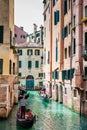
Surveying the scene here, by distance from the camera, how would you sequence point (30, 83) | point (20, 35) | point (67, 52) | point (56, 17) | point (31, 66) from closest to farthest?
1. point (67, 52)
2. point (56, 17)
3. point (31, 66)
4. point (30, 83)
5. point (20, 35)

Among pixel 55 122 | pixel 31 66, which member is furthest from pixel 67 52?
pixel 31 66

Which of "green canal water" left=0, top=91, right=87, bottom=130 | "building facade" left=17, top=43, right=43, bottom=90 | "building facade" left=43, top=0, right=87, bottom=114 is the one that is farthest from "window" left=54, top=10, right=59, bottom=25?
"building facade" left=17, top=43, right=43, bottom=90

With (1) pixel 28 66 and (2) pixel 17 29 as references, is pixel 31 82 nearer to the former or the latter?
(1) pixel 28 66

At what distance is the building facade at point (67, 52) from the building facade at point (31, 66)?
14666mm

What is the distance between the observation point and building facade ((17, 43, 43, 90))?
240 feet

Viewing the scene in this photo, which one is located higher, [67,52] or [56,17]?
[56,17]

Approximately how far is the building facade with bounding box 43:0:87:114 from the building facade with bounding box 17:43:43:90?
14666 millimetres

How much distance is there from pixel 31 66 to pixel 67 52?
33.9m

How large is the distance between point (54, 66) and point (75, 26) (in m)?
15.4

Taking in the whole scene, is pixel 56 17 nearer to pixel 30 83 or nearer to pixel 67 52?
pixel 67 52

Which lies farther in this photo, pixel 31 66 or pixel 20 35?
pixel 20 35

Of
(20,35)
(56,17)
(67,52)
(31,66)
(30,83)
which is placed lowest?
(30,83)

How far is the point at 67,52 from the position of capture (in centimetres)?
4041

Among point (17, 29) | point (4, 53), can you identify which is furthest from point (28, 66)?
point (4, 53)
